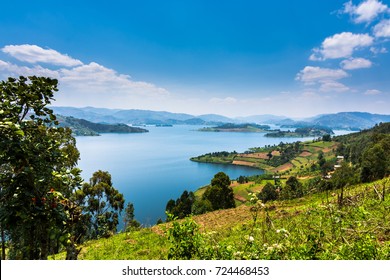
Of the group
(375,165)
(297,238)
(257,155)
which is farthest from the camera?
(257,155)

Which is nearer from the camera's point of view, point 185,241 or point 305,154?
point 185,241

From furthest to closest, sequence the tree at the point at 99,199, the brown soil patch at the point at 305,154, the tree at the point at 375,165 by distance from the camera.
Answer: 1. the brown soil patch at the point at 305,154
2. the tree at the point at 375,165
3. the tree at the point at 99,199

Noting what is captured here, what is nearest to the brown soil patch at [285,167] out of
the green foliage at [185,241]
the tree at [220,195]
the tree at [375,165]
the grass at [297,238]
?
the tree at [220,195]

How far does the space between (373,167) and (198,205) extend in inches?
831

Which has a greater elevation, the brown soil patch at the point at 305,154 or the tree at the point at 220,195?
the tree at the point at 220,195

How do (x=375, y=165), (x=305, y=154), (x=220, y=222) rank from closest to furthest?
1. (x=220, y=222)
2. (x=375, y=165)
3. (x=305, y=154)

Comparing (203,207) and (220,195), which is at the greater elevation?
(220,195)

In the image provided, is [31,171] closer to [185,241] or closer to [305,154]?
[185,241]

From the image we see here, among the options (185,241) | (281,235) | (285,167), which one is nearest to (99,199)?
(281,235)

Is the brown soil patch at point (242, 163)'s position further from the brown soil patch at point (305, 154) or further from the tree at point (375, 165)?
the tree at point (375, 165)

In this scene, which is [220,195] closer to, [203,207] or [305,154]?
[203,207]

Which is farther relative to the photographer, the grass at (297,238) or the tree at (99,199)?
the tree at (99,199)

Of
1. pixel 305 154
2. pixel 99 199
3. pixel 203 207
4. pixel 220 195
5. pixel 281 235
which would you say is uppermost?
pixel 281 235

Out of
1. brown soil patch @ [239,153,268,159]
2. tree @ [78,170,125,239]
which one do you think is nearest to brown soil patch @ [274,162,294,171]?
brown soil patch @ [239,153,268,159]
